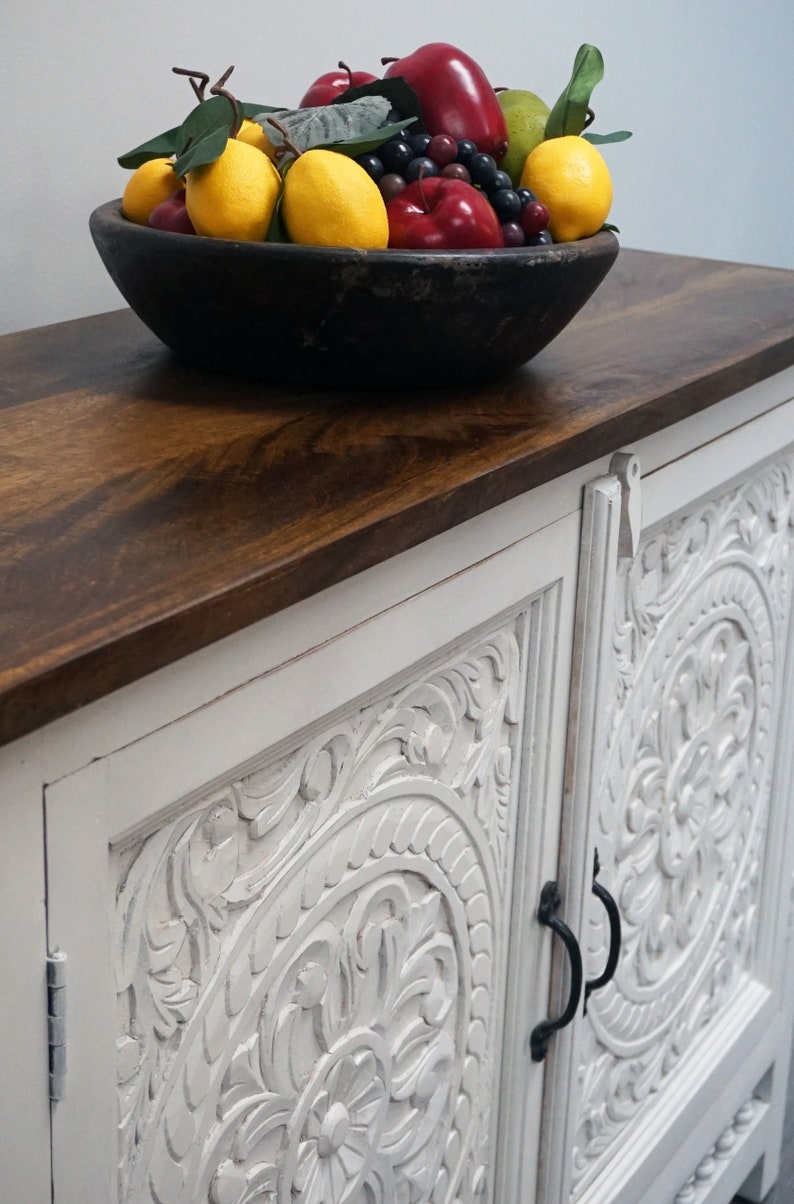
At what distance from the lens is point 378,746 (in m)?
0.74

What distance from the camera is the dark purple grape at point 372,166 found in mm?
815

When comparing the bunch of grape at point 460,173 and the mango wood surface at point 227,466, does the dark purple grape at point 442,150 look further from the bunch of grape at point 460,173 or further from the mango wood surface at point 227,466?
the mango wood surface at point 227,466

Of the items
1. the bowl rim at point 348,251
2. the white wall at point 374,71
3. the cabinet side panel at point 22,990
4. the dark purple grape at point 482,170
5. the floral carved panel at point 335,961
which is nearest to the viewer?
the cabinet side panel at point 22,990

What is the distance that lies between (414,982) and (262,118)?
575 mm

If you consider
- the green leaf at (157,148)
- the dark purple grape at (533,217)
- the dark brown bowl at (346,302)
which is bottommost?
the dark brown bowl at (346,302)

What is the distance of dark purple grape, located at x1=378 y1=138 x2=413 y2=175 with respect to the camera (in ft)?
2.71

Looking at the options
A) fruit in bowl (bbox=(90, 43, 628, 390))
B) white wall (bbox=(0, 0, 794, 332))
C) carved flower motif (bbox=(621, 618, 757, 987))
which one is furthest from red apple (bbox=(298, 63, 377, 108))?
carved flower motif (bbox=(621, 618, 757, 987))

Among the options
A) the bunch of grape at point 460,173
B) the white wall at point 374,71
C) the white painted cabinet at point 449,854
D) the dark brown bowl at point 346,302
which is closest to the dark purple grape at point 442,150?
the bunch of grape at point 460,173

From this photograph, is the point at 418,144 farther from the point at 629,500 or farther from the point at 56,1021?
the point at 56,1021

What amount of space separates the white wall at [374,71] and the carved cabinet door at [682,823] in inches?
21.9

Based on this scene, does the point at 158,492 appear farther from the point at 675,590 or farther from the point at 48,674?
the point at 675,590

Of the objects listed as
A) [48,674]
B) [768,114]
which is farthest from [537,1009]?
[768,114]

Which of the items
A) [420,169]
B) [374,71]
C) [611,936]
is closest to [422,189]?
[420,169]

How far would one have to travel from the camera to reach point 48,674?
0.46 m
